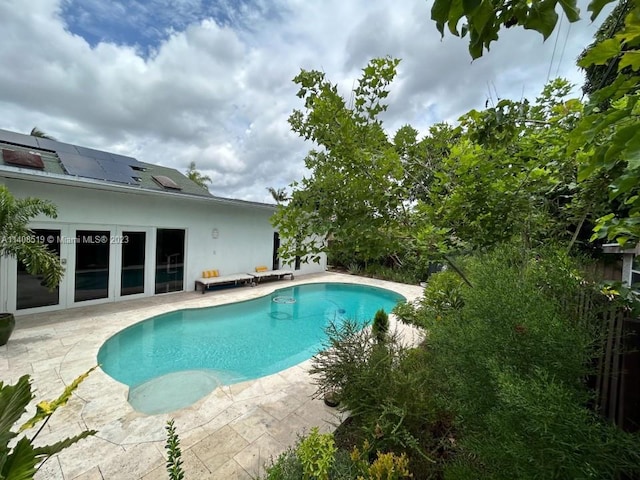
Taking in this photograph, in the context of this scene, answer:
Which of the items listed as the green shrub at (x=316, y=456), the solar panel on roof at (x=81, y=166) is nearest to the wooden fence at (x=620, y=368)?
the green shrub at (x=316, y=456)

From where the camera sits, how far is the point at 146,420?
4.07 meters

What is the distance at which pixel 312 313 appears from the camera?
37.9 feet

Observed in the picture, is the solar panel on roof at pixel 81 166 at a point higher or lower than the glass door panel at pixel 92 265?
higher

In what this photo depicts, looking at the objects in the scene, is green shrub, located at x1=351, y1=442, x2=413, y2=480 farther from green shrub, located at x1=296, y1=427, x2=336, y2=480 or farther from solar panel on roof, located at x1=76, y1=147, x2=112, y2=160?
solar panel on roof, located at x1=76, y1=147, x2=112, y2=160

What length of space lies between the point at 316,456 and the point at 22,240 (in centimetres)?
851

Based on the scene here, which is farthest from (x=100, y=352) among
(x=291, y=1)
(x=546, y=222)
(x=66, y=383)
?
(x=546, y=222)

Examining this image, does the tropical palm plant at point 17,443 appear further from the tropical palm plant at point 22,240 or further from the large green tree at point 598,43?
the tropical palm plant at point 22,240

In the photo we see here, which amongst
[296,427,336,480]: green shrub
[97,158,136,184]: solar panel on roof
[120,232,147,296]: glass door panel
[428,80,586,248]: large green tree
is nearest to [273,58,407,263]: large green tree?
[428,80,586,248]: large green tree

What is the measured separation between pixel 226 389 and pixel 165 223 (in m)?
8.70

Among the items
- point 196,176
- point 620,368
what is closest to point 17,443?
point 620,368

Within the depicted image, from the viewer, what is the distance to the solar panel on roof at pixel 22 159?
8383mm

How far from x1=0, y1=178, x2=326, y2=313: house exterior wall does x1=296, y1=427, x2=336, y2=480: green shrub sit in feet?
12.4

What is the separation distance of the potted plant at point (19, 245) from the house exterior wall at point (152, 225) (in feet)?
7.51

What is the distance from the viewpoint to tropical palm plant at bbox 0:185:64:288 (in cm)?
619
